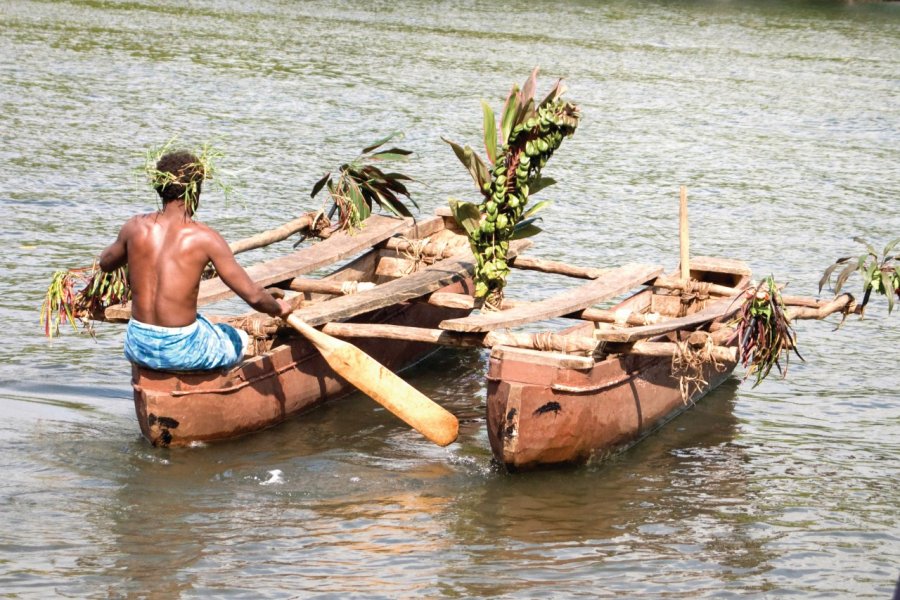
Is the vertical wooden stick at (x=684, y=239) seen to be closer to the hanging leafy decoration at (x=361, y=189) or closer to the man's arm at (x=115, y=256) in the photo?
the hanging leafy decoration at (x=361, y=189)

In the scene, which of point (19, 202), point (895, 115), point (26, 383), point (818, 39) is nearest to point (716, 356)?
point (26, 383)

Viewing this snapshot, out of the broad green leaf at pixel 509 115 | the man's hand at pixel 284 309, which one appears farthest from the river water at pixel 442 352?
the broad green leaf at pixel 509 115

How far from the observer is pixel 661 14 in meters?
32.0

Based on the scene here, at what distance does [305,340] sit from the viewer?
774 cm

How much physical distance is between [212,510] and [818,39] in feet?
79.1

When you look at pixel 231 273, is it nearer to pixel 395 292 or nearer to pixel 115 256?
pixel 115 256

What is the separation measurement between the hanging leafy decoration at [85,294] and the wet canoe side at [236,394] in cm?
57

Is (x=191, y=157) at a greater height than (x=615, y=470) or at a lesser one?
greater

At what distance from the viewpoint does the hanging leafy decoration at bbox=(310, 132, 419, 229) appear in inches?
356

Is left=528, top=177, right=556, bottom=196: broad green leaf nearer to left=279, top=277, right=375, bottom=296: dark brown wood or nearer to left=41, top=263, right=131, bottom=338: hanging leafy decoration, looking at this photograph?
left=279, top=277, right=375, bottom=296: dark brown wood

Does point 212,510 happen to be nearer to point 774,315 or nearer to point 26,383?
point 26,383

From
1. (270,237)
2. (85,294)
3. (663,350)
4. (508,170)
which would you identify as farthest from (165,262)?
(663,350)

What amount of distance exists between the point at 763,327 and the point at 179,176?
303cm

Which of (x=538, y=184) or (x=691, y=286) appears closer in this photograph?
(x=538, y=184)
